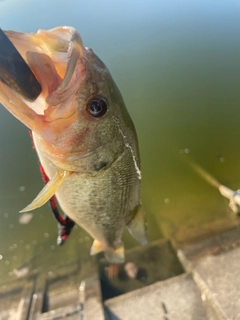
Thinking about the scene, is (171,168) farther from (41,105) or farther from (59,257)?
(41,105)

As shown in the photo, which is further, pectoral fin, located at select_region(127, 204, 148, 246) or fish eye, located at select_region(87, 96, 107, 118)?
pectoral fin, located at select_region(127, 204, 148, 246)

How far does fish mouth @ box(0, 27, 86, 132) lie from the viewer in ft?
3.91

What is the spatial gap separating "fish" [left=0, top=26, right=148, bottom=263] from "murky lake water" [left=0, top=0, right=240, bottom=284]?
2.28 meters

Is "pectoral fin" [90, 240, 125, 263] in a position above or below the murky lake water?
above

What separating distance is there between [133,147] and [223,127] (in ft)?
13.6

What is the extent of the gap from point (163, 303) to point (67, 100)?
2367 millimetres

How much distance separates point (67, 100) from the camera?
134cm

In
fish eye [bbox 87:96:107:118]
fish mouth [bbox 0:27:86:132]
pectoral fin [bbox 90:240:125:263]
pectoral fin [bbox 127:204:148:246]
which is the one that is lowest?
pectoral fin [bbox 90:240:125:263]

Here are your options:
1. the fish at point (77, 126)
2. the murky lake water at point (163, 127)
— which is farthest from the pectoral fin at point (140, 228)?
the murky lake water at point (163, 127)

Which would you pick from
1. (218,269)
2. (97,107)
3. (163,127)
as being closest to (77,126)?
(97,107)

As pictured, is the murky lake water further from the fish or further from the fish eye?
the fish eye

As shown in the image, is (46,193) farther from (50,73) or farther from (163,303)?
(163,303)

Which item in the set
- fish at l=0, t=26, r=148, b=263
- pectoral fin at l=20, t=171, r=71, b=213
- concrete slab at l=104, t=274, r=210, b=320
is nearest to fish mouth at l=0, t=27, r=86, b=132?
fish at l=0, t=26, r=148, b=263

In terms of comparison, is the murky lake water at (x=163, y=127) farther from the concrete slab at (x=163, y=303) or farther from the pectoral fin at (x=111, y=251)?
the pectoral fin at (x=111, y=251)
